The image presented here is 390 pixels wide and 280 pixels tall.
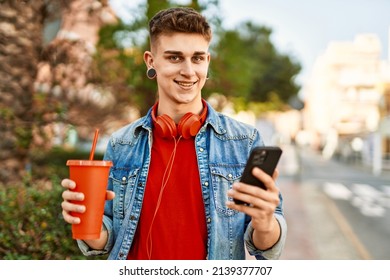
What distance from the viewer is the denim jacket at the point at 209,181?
1.83 metres

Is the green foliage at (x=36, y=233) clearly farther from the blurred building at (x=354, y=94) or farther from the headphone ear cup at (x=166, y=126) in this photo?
the blurred building at (x=354, y=94)

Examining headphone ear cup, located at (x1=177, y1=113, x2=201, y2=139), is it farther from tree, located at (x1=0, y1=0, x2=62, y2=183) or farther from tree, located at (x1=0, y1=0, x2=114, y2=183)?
tree, located at (x1=0, y1=0, x2=62, y2=183)

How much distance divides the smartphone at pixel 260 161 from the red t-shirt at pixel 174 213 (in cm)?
32

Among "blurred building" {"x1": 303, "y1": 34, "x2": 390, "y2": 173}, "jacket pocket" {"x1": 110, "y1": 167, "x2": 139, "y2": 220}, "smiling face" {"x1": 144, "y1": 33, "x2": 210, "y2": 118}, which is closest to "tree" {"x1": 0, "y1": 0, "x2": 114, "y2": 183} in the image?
"jacket pocket" {"x1": 110, "y1": 167, "x2": 139, "y2": 220}

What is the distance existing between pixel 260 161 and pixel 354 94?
51636 mm

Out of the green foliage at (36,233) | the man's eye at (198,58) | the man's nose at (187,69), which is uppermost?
the man's eye at (198,58)

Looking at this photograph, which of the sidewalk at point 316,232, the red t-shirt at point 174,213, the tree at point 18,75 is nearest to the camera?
the red t-shirt at point 174,213

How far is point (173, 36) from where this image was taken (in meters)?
1.86

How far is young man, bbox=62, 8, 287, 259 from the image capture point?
1.81 metres

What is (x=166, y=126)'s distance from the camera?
1844 millimetres

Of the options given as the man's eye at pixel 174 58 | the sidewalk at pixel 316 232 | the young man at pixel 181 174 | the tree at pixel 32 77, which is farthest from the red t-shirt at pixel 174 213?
the sidewalk at pixel 316 232

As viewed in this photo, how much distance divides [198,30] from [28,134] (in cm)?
458

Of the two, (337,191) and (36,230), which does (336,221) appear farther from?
(36,230)

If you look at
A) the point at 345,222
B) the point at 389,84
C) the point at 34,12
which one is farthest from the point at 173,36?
the point at 389,84
